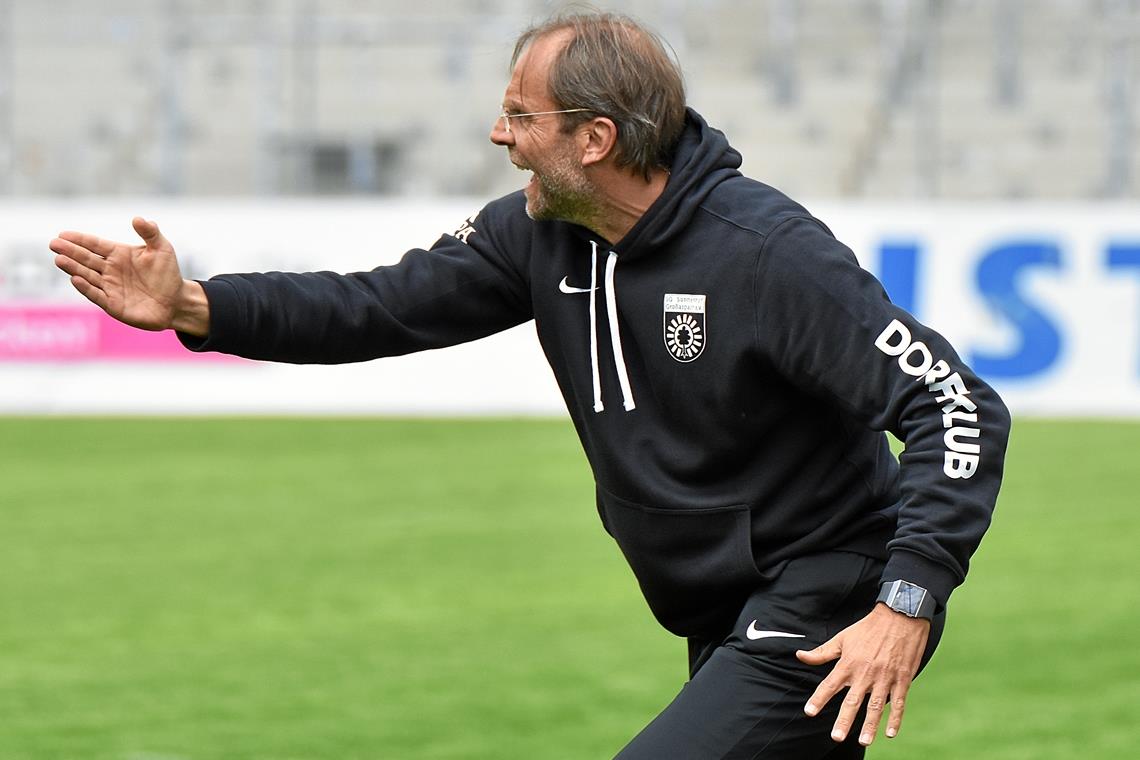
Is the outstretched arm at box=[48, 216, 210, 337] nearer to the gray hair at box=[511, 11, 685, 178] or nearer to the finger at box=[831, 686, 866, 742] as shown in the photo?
the gray hair at box=[511, 11, 685, 178]

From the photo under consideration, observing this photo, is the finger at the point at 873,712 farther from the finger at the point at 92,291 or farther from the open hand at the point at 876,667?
the finger at the point at 92,291

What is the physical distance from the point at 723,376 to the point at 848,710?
656mm

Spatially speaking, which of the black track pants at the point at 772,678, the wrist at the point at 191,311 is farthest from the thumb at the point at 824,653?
the wrist at the point at 191,311

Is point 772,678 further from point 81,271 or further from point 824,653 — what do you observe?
point 81,271

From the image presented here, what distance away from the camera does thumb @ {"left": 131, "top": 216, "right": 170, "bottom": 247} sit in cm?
353

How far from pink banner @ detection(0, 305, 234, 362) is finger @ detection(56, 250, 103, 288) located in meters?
11.1

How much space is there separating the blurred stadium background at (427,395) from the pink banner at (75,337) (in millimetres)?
28

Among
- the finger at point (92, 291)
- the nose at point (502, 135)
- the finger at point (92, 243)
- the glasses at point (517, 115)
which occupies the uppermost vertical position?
the glasses at point (517, 115)

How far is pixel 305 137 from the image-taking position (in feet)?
58.7

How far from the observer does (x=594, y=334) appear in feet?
11.6

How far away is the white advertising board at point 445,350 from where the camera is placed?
1445 centimetres

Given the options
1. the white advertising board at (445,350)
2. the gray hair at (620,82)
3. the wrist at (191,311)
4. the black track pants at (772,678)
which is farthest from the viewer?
the white advertising board at (445,350)

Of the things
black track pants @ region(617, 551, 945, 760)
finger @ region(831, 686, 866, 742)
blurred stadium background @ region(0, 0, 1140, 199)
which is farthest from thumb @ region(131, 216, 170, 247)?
blurred stadium background @ region(0, 0, 1140, 199)

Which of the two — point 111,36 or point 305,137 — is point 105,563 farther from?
point 111,36
